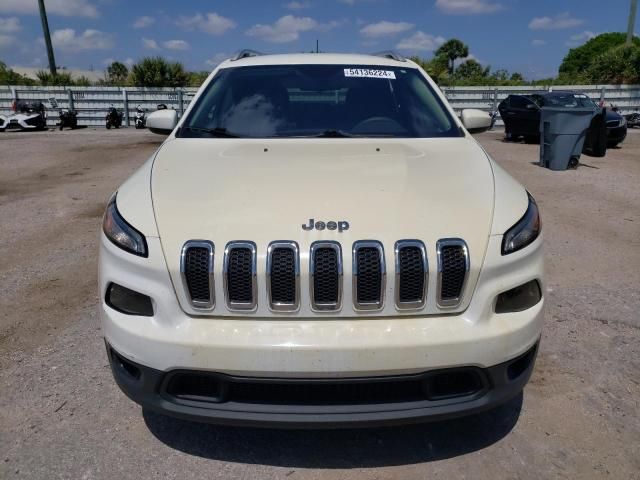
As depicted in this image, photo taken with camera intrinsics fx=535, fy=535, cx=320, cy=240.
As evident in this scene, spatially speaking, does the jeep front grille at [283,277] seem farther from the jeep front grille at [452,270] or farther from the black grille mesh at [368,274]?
the jeep front grille at [452,270]

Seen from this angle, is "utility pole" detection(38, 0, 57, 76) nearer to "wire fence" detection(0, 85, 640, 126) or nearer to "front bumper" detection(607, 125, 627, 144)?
"wire fence" detection(0, 85, 640, 126)

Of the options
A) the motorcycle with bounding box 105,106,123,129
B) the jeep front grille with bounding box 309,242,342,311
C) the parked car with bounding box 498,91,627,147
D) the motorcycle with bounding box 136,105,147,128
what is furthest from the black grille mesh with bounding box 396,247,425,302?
the motorcycle with bounding box 105,106,123,129

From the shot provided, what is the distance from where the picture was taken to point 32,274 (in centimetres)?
449

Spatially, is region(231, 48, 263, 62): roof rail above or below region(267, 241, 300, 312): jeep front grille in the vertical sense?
above

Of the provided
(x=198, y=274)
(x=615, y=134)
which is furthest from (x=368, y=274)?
(x=615, y=134)

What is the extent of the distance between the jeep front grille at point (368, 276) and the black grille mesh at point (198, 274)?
542 millimetres

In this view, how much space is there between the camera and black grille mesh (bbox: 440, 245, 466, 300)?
6.48 ft

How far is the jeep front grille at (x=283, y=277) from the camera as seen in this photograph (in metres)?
1.94

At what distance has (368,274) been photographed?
1.95 metres

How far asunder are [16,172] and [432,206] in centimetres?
1043

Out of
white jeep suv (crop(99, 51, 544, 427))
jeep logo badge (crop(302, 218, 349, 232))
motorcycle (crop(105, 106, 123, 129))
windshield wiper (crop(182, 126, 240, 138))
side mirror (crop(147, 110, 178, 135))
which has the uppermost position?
side mirror (crop(147, 110, 178, 135))

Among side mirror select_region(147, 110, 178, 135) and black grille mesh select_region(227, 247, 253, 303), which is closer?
black grille mesh select_region(227, 247, 253, 303)

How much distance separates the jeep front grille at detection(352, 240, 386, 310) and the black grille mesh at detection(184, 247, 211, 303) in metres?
0.54

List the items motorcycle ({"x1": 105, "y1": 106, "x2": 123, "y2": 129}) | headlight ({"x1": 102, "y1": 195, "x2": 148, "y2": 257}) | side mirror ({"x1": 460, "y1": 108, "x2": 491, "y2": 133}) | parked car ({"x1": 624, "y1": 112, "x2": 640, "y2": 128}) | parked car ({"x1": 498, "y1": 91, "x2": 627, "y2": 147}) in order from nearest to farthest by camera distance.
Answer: headlight ({"x1": 102, "y1": 195, "x2": 148, "y2": 257}) → side mirror ({"x1": 460, "y1": 108, "x2": 491, "y2": 133}) → parked car ({"x1": 498, "y1": 91, "x2": 627, "y2": 147}) → parked car ({"x1": 624, "y1": 112, "x2": 640, "y2": 128}) → motorcycle ({"x1": 105, "y1": 106, "x2": 123, "y2": 129})
